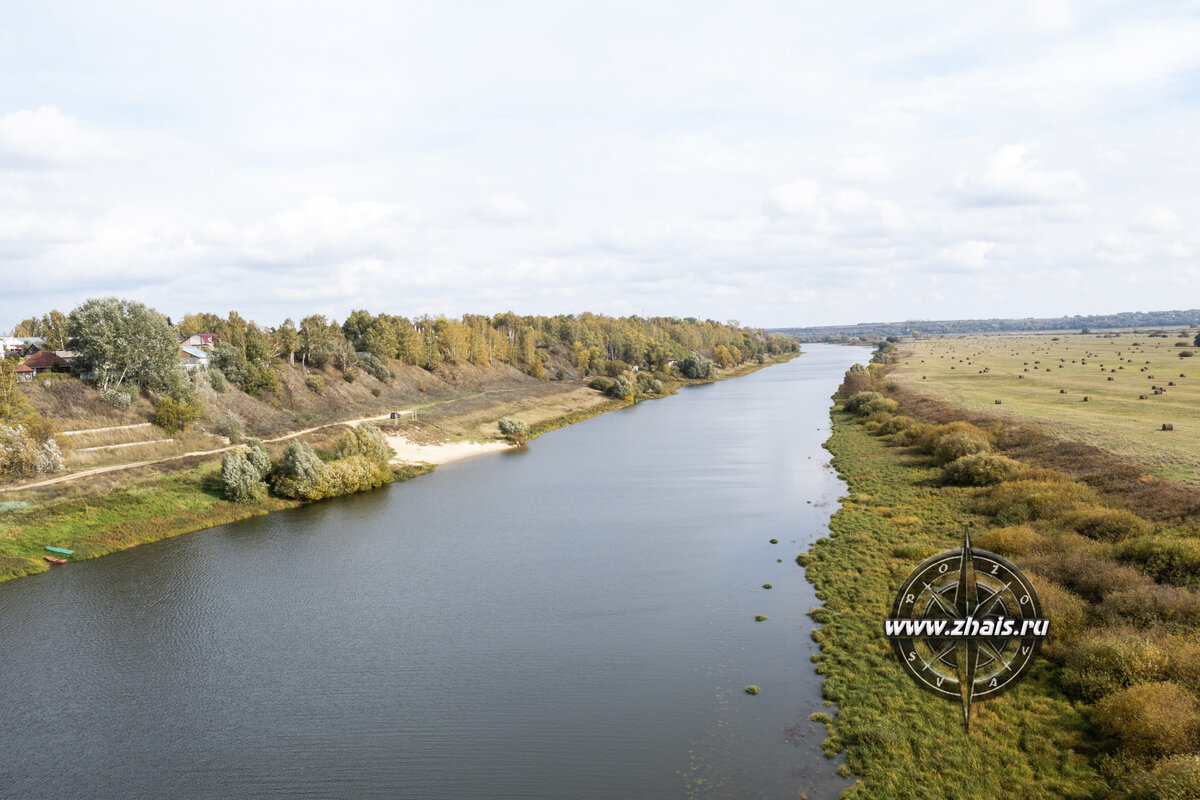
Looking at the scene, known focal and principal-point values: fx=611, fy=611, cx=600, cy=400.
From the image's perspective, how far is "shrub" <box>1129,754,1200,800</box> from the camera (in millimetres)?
13852

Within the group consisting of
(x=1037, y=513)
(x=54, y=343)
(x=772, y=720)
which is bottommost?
(x=772, y=720)

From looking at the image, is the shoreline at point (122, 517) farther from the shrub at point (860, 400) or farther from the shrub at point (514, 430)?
the shrub at point (860, 400)

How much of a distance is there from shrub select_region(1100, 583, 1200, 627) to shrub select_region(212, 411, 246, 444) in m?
68.1

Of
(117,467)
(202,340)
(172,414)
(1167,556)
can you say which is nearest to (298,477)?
(117,467)

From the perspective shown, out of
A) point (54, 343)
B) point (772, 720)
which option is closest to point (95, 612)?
point (772, 720)

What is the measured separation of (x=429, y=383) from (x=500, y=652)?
94.3 meters

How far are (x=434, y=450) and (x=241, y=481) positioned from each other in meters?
24.9

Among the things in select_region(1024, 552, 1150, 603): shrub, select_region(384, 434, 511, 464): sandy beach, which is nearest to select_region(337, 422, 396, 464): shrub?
select_region(384, 434, 511, 464): sandy beach

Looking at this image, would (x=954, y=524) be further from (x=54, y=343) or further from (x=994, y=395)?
(x=54, y=343)

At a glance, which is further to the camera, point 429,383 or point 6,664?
point 429,383

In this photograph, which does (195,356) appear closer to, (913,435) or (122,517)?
(122,517)

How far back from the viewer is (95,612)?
3044 cm

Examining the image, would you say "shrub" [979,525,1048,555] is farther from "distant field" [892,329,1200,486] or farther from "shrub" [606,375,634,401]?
"shrub" [606,375,634,401]

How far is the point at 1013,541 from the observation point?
2927 cm
